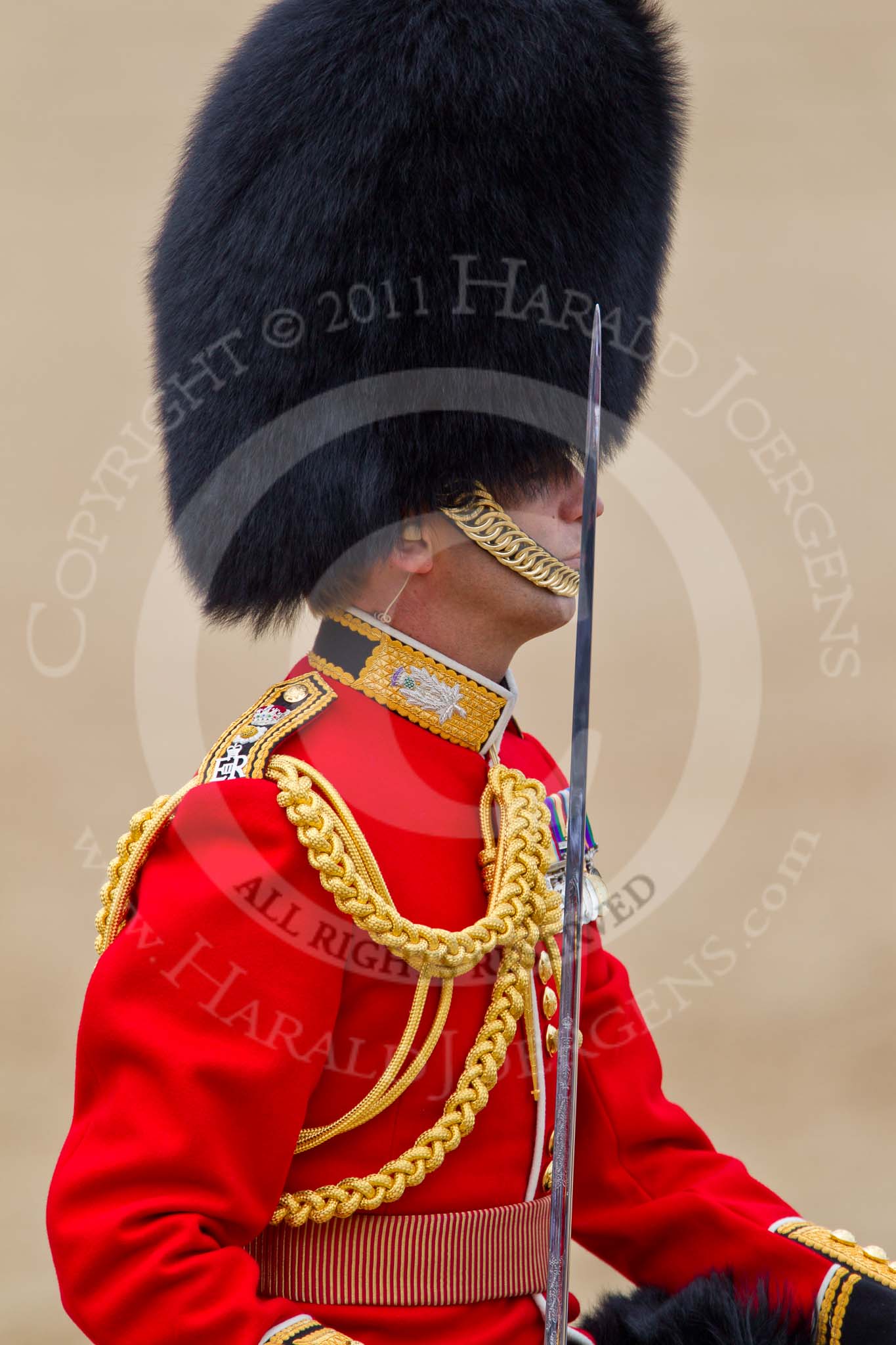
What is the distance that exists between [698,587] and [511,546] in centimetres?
263

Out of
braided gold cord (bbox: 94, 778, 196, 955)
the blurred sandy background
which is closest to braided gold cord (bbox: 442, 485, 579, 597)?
braided gold cord (bbox: 94, 778, 196, 955)

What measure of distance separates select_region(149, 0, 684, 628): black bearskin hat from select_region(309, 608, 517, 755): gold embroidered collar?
8 cm

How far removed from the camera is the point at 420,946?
4.03 feet

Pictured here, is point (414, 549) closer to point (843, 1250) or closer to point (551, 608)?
point (551, 608)

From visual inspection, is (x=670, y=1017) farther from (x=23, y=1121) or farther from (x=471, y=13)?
(x=471, y=13)

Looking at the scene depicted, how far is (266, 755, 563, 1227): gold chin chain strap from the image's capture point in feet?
3.99

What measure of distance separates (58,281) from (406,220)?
288 centimetres

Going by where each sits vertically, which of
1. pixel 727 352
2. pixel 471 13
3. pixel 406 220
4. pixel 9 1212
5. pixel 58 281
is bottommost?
pixel 9 1212

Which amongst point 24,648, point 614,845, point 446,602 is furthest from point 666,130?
point 24,648

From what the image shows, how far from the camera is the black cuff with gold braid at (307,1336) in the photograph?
1109 millimetres

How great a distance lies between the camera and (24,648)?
373cm

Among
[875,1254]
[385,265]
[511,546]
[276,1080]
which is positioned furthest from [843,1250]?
[385,265]

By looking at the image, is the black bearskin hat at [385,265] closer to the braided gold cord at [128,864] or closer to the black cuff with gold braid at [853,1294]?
the braided gold cord at [128,864]

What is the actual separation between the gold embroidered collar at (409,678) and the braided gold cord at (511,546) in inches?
4.0
